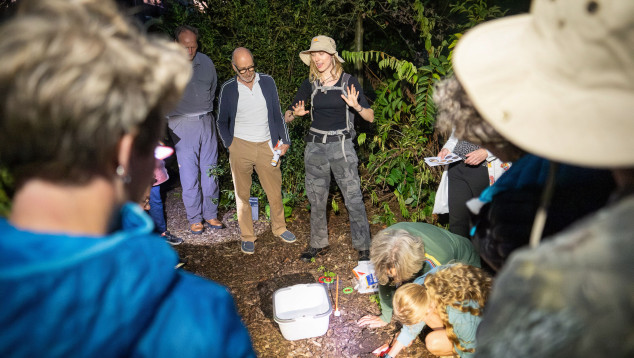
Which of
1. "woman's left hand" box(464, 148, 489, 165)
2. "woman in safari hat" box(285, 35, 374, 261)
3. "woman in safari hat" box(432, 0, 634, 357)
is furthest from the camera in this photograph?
"woman in safari hat" box(285, 35, 374, 261)

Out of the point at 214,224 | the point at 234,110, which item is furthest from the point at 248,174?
the point at 214,224

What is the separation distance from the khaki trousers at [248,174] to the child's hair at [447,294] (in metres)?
2.44

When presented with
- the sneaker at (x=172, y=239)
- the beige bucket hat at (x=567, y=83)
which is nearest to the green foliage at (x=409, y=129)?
the sneaker at (x=172, y=239)

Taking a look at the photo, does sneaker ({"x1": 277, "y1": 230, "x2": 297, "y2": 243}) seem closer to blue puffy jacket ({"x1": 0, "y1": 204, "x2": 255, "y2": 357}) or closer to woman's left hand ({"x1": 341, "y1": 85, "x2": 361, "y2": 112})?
woman's left hand ({"x1": 341, "y1": 85, "x2": 361, "y2": 112})

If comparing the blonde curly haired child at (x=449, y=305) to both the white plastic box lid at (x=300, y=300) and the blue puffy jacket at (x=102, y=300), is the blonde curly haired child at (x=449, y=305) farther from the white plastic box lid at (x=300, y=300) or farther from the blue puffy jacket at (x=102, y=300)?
the blue puffy jacket at (x=102, y=300)

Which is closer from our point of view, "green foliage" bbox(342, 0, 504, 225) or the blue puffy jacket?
the blue puffy jacket

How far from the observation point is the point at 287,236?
15.1 feet

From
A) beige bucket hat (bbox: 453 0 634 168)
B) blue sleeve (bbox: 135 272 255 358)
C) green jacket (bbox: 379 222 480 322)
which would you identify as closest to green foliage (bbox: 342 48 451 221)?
green jacket (bbox: 379 222 480 322)

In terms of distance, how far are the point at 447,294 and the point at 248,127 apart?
283 centimetres

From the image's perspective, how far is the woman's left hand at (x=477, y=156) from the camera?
3312 millimetres

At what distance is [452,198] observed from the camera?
3537mm

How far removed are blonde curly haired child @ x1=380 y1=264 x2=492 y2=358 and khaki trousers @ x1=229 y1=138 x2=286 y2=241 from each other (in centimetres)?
242

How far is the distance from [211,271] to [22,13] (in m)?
3.81

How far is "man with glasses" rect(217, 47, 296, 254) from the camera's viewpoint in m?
4.09
